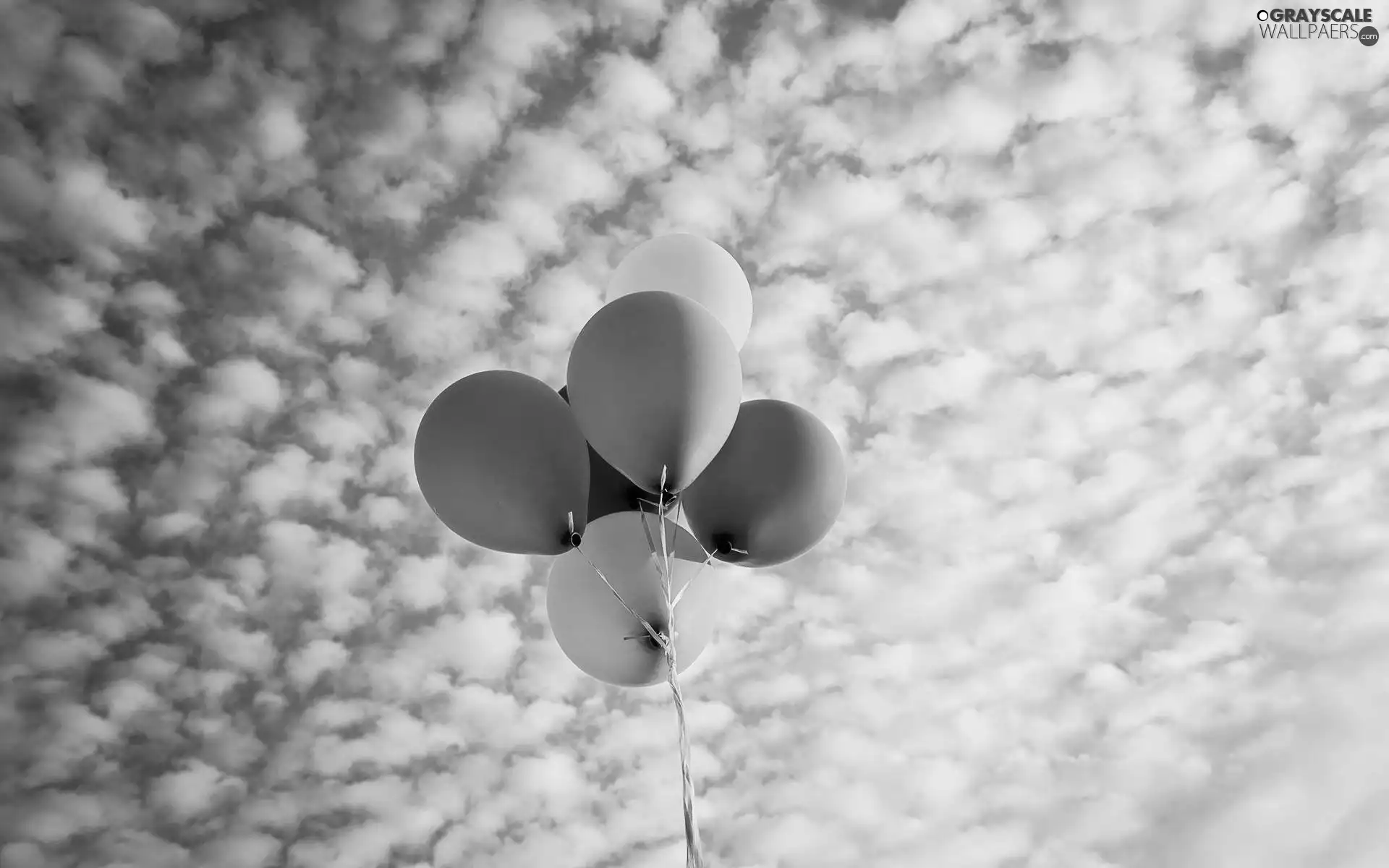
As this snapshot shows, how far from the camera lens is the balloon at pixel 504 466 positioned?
329 centimetres

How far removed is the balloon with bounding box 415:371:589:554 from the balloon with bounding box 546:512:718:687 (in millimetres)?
179

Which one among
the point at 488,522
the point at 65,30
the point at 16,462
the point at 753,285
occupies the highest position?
the point at 65,30

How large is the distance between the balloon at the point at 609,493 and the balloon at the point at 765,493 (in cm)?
23

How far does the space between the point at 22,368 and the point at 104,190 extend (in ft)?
4.29

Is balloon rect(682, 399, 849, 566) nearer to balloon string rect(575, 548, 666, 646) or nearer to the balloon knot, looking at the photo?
the balloon knot

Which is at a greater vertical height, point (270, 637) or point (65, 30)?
point (65, 30)

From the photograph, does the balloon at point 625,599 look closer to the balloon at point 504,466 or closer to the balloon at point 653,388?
the balloon at point 504,466

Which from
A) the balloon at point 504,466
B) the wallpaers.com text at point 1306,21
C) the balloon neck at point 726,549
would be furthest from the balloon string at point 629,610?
the wallpaers.com text at point 1306,21

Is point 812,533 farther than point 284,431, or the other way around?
point 284,431

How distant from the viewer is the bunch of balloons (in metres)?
3.14

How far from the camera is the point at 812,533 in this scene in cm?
364

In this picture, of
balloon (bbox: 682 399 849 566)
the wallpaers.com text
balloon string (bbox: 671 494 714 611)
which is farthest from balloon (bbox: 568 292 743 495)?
the wallpaers.com text

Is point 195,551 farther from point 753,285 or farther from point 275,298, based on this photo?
point 753,285

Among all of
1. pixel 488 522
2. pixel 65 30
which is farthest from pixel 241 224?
pixel 488 522
